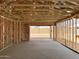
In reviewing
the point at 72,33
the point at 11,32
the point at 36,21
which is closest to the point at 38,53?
the point at 72,33

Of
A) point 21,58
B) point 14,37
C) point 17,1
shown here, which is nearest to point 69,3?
point 17,1

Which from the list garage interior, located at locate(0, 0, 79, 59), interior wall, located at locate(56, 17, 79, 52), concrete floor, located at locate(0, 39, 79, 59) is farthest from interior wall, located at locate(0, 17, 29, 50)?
interior wall, located at locate(56, 17, 79, 52)

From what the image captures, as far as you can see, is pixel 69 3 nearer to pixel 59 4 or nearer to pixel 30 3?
pixel 59 4

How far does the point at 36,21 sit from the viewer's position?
1817cm

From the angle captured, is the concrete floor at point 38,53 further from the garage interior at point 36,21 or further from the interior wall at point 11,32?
the interior wall at point 11,32

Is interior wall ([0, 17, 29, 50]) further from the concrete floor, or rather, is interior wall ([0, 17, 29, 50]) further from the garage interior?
the concrete floor

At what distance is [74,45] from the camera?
11.5m

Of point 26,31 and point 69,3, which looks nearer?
point 69,3

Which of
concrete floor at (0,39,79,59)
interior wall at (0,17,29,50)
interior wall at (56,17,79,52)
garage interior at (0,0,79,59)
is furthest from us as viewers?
interior wall at (0,17,29,50)

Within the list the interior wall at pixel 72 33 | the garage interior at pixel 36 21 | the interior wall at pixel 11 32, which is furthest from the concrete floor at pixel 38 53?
the interior wall at pixel 11 32

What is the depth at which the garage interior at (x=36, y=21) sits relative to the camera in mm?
7828

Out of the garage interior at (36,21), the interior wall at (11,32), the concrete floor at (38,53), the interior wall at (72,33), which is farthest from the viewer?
the interior wall at (11,32)

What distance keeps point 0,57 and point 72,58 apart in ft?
10.9

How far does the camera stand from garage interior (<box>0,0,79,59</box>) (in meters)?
7.83
